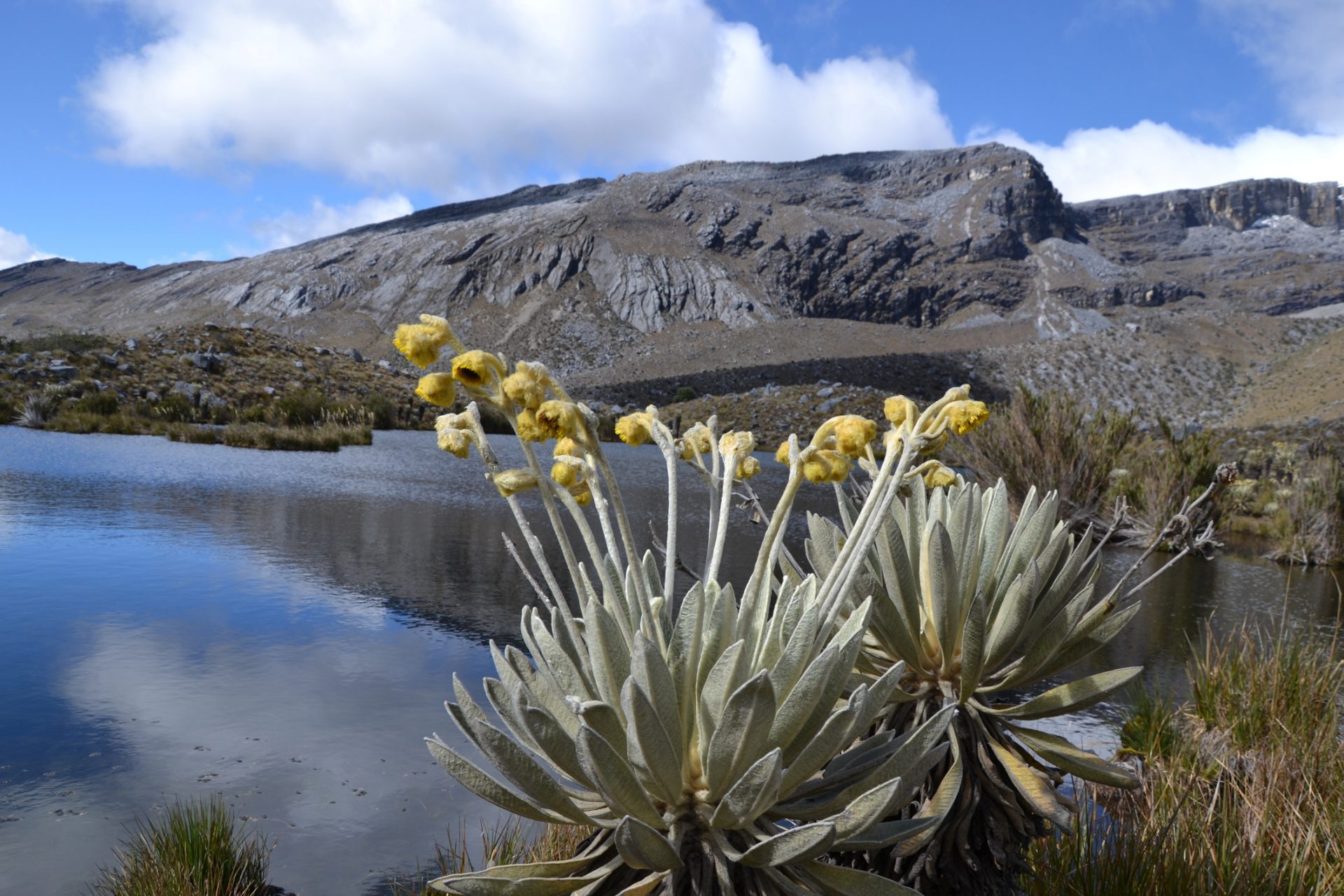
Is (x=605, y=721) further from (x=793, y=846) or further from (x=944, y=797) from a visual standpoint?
(x=944, y=797)

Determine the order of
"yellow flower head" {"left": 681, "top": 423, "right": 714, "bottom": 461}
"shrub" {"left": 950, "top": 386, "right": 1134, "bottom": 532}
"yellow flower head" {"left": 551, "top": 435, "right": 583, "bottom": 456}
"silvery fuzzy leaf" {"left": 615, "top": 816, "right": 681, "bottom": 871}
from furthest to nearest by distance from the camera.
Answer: "shrub" {"left": 950, "top": 386, "right": 1134, "bottom": 532}, "yellow flower head" {"left": 681, "top": 423, "right": 714, "bottom": 461}, "yellow flower head" {"left": 551, "top": 435, "right": 583, "bottom": 456}, "silvery fuzzy leaf" {"left": 615, "top": 816, "right": 681, "bottom": 871}

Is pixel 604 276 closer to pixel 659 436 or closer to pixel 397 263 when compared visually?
pixel 397 263

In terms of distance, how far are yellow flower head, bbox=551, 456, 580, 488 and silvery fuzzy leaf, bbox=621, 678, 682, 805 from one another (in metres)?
0.30

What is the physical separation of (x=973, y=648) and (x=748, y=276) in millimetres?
80060

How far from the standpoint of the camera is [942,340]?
67.6 metres

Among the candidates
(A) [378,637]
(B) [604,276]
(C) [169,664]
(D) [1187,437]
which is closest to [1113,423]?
(D) [1187,437]

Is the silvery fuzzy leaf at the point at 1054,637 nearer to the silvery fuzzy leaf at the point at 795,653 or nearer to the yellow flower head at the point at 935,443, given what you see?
the yellow flower head at the point at 935,443

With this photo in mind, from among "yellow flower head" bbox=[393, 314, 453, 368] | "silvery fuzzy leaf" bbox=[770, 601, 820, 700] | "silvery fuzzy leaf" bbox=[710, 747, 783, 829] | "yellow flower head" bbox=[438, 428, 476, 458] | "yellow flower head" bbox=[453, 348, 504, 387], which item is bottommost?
"silvery fuzzy leaf" bbox=[710, 747, 783, 829]

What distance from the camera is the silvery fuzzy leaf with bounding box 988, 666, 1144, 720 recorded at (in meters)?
1.53

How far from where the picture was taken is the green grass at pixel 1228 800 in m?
1.58

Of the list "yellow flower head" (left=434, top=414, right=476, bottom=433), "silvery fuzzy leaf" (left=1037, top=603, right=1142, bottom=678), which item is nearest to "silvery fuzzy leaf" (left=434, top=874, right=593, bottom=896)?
"yellow flower head" (left=434, top=414, right=476, bottom=433)

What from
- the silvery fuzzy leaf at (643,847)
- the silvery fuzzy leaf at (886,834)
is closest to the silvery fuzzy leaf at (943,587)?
the silvery fuzzy leaf at (886,834)

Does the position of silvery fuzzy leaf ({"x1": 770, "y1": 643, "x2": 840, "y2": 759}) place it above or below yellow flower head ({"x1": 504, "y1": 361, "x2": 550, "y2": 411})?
below

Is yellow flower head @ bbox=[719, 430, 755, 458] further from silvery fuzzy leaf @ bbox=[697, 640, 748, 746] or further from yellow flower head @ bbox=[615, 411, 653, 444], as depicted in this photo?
silvery fuzzy leaf @ bbox=[697, 640, 748, 746]
